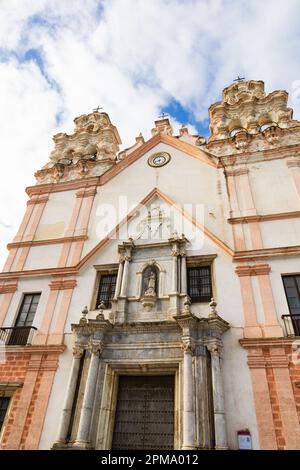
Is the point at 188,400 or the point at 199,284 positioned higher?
the point at 199,284

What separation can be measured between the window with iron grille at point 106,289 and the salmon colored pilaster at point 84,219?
139 cm

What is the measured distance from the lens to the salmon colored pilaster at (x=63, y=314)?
9.93 meters

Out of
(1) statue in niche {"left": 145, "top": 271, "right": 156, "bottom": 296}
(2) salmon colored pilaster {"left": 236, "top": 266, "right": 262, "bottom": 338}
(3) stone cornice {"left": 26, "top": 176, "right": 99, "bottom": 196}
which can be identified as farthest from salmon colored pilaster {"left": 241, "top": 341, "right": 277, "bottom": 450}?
(3) stone cornice {"left": 26, "top": 176, "right": 99, "bottom": 196}

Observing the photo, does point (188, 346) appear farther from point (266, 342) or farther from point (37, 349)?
point (37, 349)

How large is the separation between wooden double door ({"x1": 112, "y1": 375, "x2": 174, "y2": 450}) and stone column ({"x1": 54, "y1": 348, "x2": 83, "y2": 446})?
1273 millimetres

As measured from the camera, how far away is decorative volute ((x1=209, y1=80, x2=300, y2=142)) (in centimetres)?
1470

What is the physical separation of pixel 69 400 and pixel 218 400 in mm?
3937

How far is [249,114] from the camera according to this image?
15523 millimetres

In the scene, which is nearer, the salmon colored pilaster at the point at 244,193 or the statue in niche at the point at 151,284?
the statue in niche at the point at 151,284

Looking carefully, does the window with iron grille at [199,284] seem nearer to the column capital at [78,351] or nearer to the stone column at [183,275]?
the stone column at [183,275]

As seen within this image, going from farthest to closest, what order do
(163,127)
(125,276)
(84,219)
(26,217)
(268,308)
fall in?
(163,127)
(26,217)
(84,219)
(125,276)
(268,308)

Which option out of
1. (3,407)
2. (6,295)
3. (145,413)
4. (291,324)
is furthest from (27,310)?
(291,324)

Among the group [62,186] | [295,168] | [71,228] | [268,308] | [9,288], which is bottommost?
[268,308]

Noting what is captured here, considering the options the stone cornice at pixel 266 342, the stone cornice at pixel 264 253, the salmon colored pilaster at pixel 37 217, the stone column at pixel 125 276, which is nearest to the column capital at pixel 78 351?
the stone column at pixel 125 276
